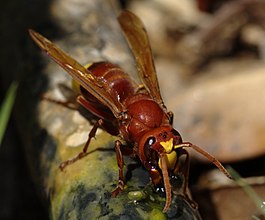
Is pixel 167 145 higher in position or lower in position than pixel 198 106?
lower

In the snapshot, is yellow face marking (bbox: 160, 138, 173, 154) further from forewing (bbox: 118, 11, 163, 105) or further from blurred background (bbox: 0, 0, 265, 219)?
blurred background (bbox: 0, 0, 265, 219)

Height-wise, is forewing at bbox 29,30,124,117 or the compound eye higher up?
forewing at bbox 29,30,124,117

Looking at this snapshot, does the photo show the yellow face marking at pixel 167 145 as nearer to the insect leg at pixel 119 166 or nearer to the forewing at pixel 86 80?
the insect leg at pixel 119 166

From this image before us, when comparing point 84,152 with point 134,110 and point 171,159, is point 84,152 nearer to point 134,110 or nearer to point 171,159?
point 134,110

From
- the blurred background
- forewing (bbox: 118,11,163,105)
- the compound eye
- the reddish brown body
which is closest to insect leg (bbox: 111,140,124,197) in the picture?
the reddish brown body

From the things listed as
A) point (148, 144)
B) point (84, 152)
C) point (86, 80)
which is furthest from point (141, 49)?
point (148, 144)

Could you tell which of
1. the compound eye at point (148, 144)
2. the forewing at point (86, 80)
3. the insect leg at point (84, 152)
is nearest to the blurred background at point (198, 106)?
the insect leg at point (84, 152)
